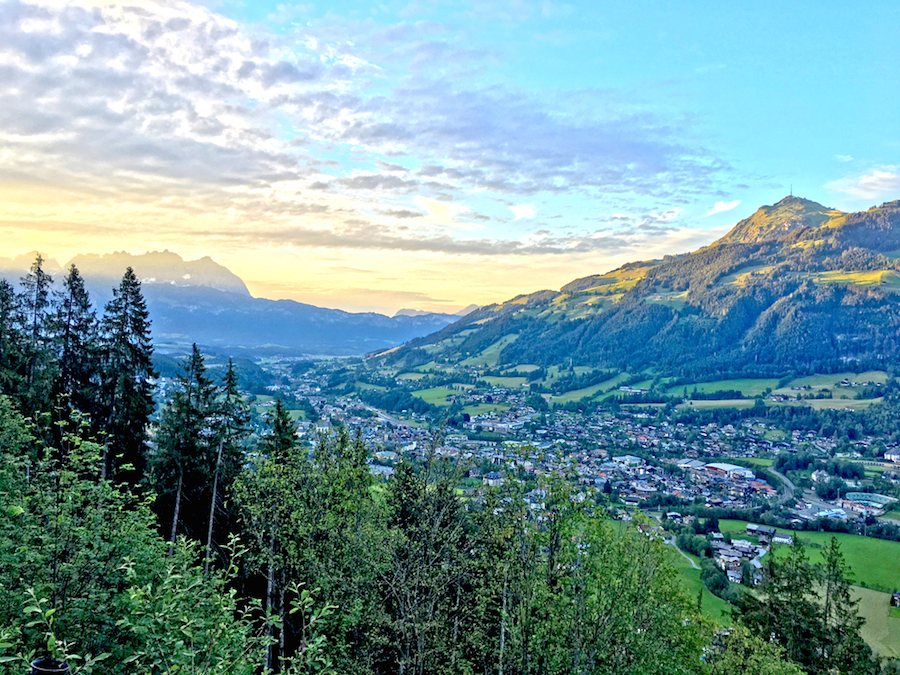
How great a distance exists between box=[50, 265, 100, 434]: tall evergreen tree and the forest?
172mm

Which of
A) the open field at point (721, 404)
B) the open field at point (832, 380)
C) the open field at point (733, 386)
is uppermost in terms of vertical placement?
the open field at point (832, 380)

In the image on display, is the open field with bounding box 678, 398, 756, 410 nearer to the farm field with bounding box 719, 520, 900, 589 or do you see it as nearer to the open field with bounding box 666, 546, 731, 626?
the farm field with bounding box 719, 520, 900, 589

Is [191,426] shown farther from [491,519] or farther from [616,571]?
[616,571]

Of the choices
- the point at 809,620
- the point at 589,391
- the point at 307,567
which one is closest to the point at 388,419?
the point at 589,391

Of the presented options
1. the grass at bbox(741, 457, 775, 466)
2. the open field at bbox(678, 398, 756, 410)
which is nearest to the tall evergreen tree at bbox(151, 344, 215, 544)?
the grass at bbox(741, 457, 775, 466)

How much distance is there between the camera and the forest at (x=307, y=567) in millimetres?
6246

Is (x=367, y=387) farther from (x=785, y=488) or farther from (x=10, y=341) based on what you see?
(x=10, y=341)

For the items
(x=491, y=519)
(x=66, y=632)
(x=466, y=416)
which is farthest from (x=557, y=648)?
(x=466, y=416)

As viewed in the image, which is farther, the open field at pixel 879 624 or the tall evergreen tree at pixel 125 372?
the open field at pixel 879 624

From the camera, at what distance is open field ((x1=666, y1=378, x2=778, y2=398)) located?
539 feet

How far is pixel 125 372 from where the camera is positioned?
27625 millimetres

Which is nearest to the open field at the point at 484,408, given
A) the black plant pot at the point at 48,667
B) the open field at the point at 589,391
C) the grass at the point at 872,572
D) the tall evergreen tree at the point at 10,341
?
the open field at the point at 589,391

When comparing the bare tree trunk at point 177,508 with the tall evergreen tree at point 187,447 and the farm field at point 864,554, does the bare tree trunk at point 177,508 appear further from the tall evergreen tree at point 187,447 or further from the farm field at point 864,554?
the farm field at point 864,554

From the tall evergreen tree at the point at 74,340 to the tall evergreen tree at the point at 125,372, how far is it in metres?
1.32
